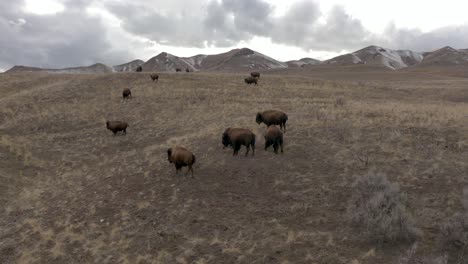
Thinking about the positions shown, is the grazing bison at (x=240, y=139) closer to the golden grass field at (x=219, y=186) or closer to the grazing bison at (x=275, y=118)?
the golden grass field at (x=219, y=186)

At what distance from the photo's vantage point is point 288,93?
40.0m

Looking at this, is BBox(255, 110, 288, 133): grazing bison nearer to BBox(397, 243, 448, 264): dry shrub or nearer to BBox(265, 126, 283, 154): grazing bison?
BBox(265, 126, 283, 154): grazing bison

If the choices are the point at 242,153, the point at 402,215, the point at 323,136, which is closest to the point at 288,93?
the point at 323,136

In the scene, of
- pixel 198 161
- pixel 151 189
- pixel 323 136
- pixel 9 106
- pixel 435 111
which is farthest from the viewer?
pixel 9 106

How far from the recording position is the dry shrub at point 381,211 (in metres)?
12.1

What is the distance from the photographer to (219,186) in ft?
53.4

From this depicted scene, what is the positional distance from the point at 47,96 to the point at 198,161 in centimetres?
2697

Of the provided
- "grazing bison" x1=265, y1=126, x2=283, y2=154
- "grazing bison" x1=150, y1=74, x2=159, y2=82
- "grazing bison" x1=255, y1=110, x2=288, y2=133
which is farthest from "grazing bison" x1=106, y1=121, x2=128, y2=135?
"grazing bison" x1=150, y1=74, x2=159, y2=82

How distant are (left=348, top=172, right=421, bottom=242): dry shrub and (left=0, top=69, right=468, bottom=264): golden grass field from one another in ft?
1.09

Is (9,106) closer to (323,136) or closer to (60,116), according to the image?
(60,116)

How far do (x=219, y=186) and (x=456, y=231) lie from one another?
8.19m

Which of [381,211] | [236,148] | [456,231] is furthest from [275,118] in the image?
[456,231]

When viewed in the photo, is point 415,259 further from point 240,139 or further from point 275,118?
point 275,118

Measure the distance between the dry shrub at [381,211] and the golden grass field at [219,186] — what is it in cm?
33
